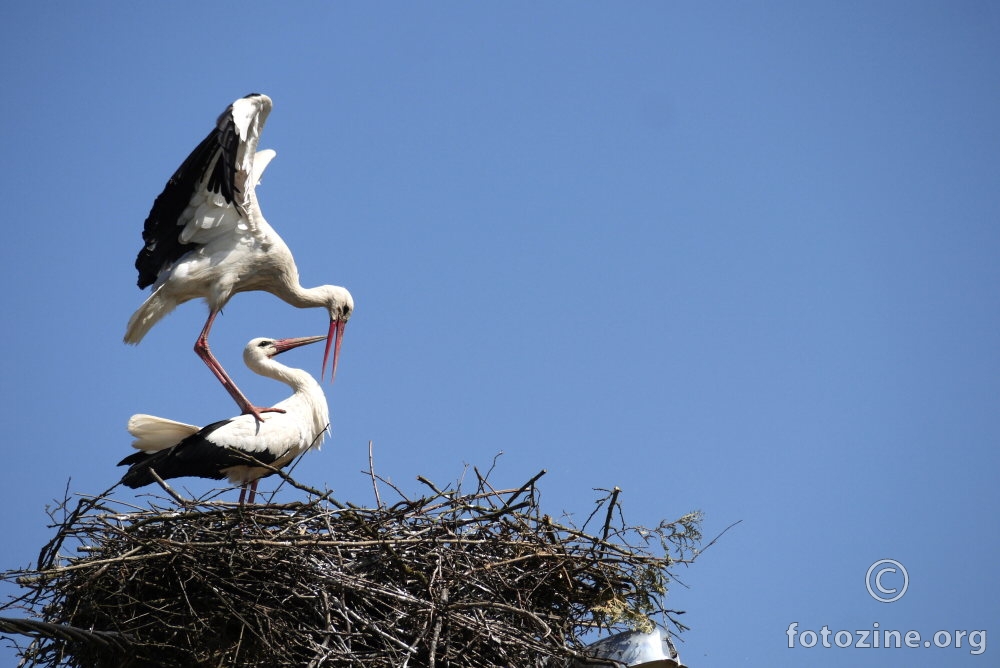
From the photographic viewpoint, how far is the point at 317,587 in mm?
4426

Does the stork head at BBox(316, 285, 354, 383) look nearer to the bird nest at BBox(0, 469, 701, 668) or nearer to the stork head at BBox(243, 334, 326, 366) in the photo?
the stork head at BBox(243, 334, 326, 366)

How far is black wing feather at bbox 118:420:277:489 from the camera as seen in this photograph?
19.7 feet

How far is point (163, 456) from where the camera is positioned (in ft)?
19.8

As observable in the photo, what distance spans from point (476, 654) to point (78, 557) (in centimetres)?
160

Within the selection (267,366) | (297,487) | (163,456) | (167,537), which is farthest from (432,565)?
(267,366)

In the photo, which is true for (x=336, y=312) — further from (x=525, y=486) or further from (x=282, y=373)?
(x=525, y=486)

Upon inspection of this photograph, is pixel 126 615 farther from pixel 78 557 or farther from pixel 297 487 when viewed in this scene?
pixel 297 487

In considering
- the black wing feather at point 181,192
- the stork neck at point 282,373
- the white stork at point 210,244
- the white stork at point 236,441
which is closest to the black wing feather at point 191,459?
the white stork at point 236,441

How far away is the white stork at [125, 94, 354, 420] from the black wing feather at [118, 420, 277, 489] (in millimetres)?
544

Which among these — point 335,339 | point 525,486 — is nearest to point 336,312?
point 335,339

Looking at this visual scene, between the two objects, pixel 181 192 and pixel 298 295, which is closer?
pixel 181 192

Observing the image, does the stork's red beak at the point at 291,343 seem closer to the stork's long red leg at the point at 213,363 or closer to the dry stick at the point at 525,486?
the stork's long red leg at the point at 213,363

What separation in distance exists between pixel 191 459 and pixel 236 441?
0.25 m

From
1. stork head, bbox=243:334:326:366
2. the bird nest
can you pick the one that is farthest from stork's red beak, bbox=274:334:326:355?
the bird nest
